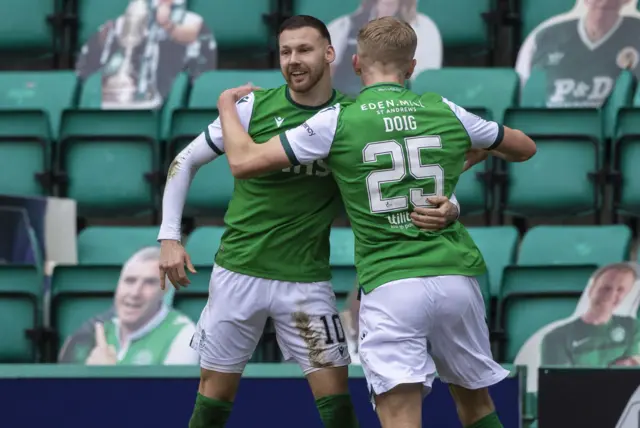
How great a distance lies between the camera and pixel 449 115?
418cm

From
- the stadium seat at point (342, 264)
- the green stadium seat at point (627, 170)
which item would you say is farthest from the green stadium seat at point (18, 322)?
the green stadium seat at point (627, 170)

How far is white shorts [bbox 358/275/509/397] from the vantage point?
13.4ft

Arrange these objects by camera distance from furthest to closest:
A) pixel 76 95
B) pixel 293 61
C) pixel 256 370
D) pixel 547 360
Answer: pixel 76 95, pixel 547 360, pixel 256 370, pixel 293 61

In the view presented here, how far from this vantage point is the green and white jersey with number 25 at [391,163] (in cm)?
409

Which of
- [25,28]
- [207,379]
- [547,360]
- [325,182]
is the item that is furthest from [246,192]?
[25,28]

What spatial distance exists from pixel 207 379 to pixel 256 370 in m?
0.43

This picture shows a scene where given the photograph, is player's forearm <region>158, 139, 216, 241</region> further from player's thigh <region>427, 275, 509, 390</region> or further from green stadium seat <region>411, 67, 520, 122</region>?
green stadium seat <region>411, 67, 520, 122</region>

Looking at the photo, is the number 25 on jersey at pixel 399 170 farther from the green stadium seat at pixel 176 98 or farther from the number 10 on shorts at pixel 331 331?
the green stadium seat at pixel 176 98

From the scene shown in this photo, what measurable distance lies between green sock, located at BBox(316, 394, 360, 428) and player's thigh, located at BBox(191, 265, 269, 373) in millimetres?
324

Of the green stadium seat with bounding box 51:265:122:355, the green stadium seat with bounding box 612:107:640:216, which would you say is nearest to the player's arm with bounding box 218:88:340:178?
the green stadium seat with bounding box 51:265:122:355

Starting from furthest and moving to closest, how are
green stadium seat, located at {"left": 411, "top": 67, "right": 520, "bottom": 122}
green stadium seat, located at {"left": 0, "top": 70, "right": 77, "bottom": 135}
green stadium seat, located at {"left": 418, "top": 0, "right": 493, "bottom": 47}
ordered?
green stadium seat, located at {"left": 418, "top": 0, "right": 493, "bottom": 47}, green stadium seat, located at {"left": 0, "top": 70, "right": 77, "bottom": 135}, green stadium seat, located at {"left": 411, "top": 67, "right": 520, "bottom": 122}

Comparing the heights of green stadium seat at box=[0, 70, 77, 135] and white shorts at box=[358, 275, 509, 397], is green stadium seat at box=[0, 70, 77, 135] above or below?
above

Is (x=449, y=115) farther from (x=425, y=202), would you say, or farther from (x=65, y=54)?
(x=65, y=54)

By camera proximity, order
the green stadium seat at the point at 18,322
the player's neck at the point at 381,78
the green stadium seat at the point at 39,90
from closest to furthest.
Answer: the player's neck at the point at 381,78 → the green stadium seat at the point at 18,322 → the green stadium seat at the point at 39,90
